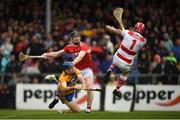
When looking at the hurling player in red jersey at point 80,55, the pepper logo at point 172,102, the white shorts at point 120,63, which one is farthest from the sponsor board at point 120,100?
the white shorts at point 120,63

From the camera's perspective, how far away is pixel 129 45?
24.4m

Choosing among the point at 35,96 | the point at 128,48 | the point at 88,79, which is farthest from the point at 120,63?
the point at 35,96

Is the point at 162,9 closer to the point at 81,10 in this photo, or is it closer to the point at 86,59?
the point at 81,10

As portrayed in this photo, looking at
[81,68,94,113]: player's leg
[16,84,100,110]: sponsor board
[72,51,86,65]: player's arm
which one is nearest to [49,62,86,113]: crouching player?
[72,51,86,65]: player's arm

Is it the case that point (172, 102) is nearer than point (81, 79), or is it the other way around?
point (81, 79)

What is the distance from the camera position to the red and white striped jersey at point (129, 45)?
24328 mm

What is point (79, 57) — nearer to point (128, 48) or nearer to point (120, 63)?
point (120, 63)

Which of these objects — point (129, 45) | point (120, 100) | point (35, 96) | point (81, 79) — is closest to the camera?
point (81, 79)

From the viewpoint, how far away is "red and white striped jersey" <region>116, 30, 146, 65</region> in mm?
24328

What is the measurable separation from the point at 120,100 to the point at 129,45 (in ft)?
20.1

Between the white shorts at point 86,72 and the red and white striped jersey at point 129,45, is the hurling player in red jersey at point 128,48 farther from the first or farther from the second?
the white shorts at point 86,72

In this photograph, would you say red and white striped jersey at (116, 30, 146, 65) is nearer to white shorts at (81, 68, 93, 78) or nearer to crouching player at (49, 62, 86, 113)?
white shorts at (81, 68, 93, 78)

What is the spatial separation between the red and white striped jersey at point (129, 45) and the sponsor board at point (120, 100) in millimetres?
5681

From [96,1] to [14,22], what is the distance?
405cm
